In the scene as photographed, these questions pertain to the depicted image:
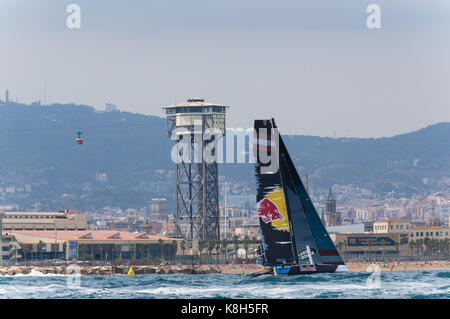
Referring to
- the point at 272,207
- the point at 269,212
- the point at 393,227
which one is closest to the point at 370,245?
the point at 393,227

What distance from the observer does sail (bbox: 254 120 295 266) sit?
55344 millimetres

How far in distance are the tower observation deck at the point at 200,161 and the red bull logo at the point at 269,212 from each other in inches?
4167

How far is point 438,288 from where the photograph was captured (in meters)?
45.5

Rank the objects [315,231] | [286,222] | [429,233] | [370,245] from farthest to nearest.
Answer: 1. [429,233]
2. [370,245]
3. [315,231]
4. [286,222]

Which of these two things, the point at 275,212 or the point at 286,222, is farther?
the point at 286,222

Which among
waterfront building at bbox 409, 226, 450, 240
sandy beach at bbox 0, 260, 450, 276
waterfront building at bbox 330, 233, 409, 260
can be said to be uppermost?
waterfront building at bbox 409, 226, 450, 240

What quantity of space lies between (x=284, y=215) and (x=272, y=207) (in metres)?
0.84

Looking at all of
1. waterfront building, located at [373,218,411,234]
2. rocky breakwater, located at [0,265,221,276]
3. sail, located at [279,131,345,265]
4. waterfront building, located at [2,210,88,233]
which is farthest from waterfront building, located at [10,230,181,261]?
sail, located at [279,131,345,265]

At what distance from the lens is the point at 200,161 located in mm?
165250

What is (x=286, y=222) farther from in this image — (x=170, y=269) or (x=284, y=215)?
(x=170, y=269)

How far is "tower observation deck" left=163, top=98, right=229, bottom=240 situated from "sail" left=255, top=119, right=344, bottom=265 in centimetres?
10484

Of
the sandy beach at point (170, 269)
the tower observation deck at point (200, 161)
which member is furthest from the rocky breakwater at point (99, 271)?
the tower observation deck at point (200, 161)

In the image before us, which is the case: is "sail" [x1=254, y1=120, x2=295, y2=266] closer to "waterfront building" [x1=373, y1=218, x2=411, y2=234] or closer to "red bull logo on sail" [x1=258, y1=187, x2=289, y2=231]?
"red bull logo on sail" [x1=258, y1=187, x2=289, y2=231]
